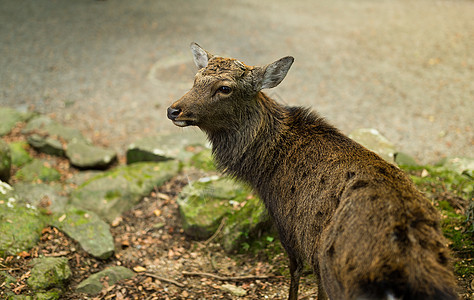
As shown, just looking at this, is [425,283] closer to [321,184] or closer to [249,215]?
[321,184]

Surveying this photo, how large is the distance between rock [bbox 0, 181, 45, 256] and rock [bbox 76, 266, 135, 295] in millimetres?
966

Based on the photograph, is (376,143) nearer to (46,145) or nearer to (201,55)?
(201,55)

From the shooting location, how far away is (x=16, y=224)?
18.3ft

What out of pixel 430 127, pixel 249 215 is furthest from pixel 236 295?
pixel 430 127

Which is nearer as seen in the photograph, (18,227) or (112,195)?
(18,227)

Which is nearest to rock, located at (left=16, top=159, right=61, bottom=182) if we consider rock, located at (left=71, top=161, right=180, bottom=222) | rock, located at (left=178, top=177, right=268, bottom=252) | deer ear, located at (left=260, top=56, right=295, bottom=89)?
rock, located at (left=71, top=161, right=180, bottom=222)

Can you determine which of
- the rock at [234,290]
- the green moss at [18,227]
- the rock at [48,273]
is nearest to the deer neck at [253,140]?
the rock at [234,290]

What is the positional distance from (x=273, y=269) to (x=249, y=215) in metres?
0.88

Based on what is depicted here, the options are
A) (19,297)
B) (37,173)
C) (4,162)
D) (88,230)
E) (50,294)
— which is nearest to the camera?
(19,297)

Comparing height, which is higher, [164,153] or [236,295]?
[164,153]

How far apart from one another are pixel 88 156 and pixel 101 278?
3.65 m

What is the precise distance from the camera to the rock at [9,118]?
8.99 meters

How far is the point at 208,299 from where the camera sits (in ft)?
16.4

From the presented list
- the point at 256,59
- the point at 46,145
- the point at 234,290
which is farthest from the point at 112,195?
the point at 256,59
